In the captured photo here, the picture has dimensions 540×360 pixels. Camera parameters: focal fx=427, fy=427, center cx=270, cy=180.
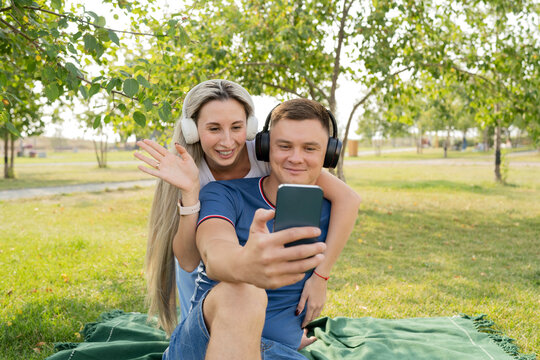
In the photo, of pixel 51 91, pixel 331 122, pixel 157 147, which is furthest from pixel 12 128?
pixel 331 122

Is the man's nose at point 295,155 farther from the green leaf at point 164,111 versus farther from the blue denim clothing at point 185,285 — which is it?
the green leaf at point 164,111

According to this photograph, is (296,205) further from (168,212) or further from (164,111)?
(164,111)

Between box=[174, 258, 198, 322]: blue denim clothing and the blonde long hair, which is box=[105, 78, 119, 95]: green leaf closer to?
the blonde long hair

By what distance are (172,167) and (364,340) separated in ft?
7.79

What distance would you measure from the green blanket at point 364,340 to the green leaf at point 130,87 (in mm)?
1929

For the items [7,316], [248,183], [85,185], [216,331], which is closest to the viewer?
[216,331]

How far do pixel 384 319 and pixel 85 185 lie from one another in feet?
50.5

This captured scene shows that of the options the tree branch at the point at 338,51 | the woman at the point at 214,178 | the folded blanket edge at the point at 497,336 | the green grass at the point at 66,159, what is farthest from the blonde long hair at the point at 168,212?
the green grass at the point at 66,159

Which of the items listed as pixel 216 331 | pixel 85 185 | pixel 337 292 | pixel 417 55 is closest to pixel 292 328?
pixel 216 331

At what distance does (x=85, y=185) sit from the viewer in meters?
17.0

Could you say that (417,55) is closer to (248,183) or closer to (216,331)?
(248,183)

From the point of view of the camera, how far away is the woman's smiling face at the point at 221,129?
2.70m

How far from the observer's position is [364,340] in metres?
3.62

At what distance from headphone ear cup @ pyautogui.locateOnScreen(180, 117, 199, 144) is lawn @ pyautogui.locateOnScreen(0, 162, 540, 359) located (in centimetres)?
221
